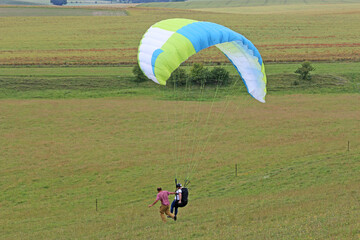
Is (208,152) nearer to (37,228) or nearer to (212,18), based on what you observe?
(37,228)

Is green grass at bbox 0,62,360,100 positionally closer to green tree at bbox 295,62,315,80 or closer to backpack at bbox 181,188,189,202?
green tree at bbox 295,62,315,80

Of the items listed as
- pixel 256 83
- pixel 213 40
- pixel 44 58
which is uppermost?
pixel 213 40

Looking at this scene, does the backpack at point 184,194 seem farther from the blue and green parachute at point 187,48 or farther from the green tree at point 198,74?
the green tree at point 198,74

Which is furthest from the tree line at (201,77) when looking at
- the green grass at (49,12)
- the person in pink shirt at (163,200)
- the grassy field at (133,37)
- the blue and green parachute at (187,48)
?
the green grass at (49,12)

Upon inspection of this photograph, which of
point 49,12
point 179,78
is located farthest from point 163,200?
point 49,12

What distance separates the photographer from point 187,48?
15.8 meters

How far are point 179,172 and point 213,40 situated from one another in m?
7.55

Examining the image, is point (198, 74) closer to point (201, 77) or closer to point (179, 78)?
point (201, 77)

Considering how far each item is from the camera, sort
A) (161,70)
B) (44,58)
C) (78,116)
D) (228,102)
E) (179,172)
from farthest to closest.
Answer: (44,58) → (228,102) → (78,116) → (179,172) → (161,70)

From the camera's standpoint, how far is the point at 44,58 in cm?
5700

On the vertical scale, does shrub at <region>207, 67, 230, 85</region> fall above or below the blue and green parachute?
below

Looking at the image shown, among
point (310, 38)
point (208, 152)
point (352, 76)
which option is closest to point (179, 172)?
point (208, 152)

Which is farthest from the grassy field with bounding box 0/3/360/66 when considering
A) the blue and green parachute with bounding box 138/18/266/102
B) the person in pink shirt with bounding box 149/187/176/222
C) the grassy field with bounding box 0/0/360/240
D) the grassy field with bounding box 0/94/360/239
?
the person in pink shirt with bounding box 149/187/176/222

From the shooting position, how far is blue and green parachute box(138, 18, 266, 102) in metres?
15.6
